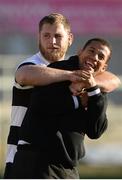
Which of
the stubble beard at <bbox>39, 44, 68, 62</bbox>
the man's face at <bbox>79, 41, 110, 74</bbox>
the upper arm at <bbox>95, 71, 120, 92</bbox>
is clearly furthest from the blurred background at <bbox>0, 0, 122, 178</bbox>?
the man's face at <bbox>79, 41, 110, 74</bbox>

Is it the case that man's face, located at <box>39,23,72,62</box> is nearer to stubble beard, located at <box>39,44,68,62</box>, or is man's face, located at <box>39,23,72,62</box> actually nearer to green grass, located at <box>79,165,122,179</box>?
stubble beard, located at <box>39,44,68,62</box>

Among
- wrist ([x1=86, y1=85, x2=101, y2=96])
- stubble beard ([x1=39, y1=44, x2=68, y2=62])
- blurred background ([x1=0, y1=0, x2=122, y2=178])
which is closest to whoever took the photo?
wrist ([x1=86, y1=85, x2=101, y2=96])

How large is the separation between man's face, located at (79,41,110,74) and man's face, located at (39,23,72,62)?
0.85 feet

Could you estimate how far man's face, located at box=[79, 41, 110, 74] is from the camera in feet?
11.1

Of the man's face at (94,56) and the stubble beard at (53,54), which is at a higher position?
the man's face at (94,56)

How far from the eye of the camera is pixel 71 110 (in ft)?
11.0

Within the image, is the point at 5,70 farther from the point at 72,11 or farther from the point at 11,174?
the point at 11,174

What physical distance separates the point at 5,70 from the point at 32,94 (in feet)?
23.2

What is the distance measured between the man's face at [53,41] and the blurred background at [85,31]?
229 inches

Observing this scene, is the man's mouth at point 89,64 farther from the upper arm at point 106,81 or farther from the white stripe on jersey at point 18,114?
the white stripe on jersey at point 18,114

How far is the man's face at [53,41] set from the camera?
365 cm

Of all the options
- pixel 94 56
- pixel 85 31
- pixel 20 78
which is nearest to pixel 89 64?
pixel 94 56

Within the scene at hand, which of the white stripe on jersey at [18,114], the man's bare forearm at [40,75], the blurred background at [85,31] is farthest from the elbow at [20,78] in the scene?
the blurred background at [85,31]

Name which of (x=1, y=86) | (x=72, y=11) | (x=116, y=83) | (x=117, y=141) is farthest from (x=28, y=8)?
(x=116, y=83)
